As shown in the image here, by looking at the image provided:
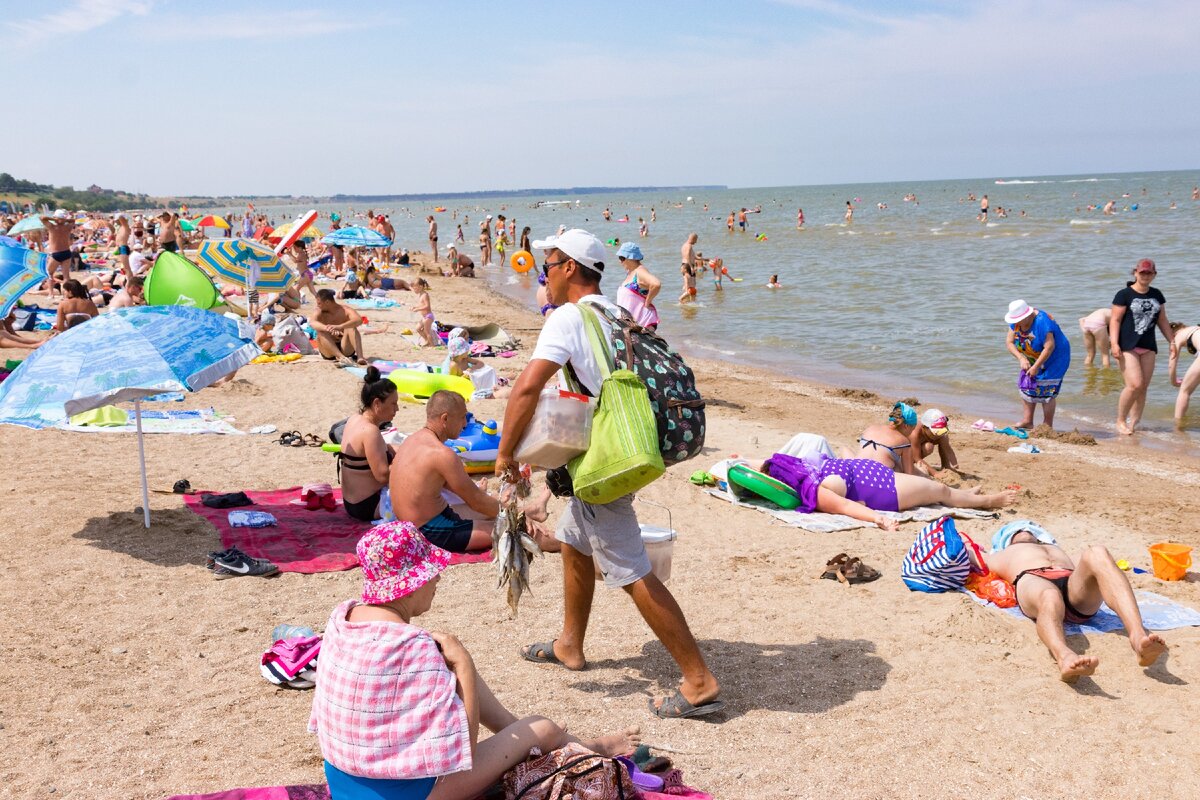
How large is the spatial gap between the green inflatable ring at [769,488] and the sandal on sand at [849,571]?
1.23m

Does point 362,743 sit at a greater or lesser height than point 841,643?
greater

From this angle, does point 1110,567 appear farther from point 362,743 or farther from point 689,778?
point 362,743

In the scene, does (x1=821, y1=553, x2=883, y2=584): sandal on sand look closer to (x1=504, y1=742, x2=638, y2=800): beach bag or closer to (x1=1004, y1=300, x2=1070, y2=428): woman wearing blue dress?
(x1=504, y1=742, x2=638, y2=800): beach bag

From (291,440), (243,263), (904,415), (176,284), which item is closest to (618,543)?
(904,415)

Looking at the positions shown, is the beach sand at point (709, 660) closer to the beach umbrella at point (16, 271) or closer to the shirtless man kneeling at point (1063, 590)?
the shirtless man kneeling at point (1063, 590)

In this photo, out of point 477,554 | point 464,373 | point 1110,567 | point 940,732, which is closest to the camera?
point 940,732

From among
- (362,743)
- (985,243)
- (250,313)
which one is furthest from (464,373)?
(985,243)

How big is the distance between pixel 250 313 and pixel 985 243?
27369mm

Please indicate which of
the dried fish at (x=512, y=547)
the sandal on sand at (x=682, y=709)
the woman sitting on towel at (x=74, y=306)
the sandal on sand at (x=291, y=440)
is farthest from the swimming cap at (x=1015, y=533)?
the woman sitting on towel at (x=74, y=306)

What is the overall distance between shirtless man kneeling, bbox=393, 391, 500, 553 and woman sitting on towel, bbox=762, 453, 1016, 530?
7.81ft

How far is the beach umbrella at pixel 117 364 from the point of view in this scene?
17.5 ft

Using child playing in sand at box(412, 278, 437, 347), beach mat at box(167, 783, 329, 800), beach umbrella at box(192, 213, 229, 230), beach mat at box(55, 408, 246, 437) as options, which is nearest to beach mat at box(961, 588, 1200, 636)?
beach mat at box(167, 783, 329, 800)

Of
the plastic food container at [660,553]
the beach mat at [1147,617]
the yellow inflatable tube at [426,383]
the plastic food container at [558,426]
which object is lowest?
the beach mat at [1147,617]

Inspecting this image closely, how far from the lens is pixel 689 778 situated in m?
3.46
